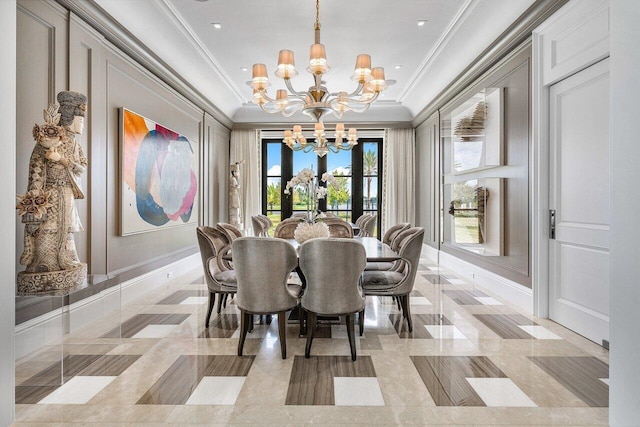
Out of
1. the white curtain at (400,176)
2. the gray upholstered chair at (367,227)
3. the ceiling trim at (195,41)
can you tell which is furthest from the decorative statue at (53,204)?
the white curtain at (400,176)

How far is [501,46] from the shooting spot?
4188 millimetres

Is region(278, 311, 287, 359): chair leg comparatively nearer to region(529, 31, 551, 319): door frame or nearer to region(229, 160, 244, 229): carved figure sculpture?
region(529, 31, 551, 319): door frame

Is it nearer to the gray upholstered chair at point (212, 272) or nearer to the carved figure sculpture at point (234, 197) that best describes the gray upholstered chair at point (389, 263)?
the gray upholstered chair at point (212, 272)

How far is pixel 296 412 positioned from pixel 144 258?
3.36 m

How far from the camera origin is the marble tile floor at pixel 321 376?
1.93m

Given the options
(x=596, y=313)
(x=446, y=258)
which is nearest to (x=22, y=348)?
(x=596, y=313)

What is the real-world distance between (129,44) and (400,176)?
238 inches

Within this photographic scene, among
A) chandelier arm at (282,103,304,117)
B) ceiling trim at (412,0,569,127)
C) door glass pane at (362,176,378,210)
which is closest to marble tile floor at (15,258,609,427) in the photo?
chandelier arm at (282,103,304,117)

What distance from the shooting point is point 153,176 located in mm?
4684

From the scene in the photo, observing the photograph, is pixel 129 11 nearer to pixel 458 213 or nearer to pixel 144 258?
pixel 144 258

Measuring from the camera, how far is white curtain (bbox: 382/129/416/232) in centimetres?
842

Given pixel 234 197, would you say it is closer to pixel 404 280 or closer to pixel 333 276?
pixel 404 280

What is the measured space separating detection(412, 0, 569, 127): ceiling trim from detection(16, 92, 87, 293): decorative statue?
3988 millimetres

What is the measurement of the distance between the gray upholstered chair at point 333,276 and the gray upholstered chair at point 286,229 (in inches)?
85.7
